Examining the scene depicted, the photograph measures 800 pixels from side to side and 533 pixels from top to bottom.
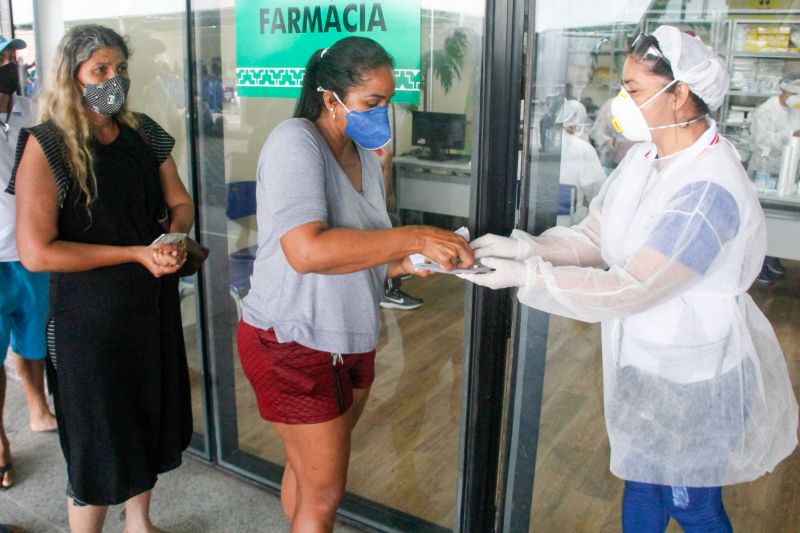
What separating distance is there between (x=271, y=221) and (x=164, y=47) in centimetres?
143

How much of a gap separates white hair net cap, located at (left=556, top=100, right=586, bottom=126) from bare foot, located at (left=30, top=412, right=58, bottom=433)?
98.5 inches

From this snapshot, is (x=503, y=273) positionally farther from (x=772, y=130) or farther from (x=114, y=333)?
(x=114, y=333)

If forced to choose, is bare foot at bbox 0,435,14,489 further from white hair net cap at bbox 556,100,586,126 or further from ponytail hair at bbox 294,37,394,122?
white hair net cap at bbox 556,100,586,126

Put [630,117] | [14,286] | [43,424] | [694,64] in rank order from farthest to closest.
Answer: [43,424] < [14,286] < [630,117] < [694,64]

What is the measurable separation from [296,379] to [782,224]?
1213 millimetres

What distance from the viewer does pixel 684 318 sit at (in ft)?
5.21

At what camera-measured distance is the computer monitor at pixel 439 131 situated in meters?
2.03

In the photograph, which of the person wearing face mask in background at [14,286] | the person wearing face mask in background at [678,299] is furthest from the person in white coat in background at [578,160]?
the person wearing face mask in background at [14,286]

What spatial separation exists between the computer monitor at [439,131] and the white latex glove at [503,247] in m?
0.34

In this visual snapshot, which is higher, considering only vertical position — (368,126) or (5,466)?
(368,126)

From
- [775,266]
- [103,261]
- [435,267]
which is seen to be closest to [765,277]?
[775,266]

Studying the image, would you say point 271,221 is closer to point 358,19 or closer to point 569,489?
point 358,19

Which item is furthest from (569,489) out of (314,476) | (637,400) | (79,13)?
(79,13)

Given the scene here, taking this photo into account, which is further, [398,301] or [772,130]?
[398,301]
